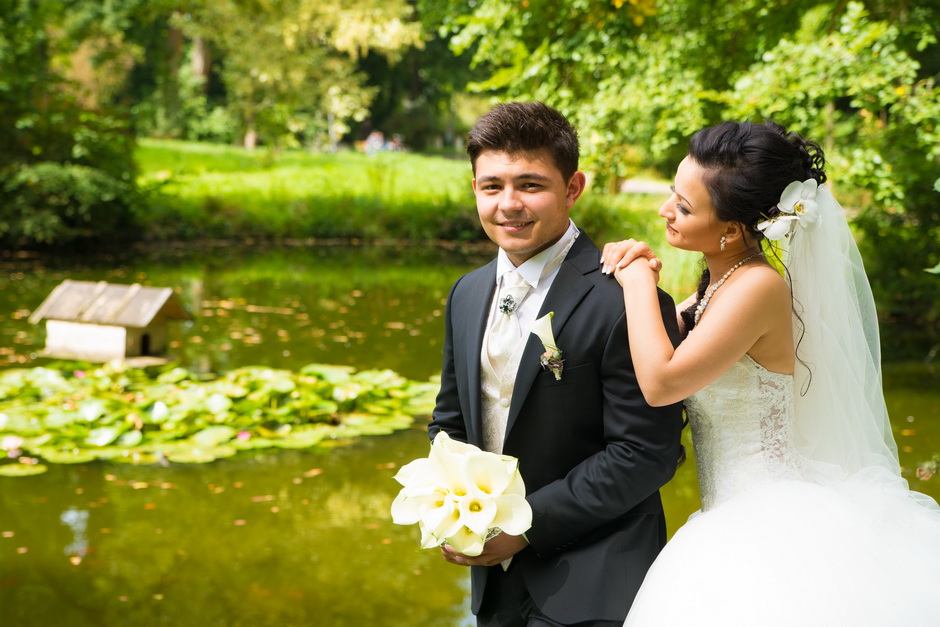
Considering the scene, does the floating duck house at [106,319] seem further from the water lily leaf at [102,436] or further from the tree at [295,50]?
the tree at [295,50]

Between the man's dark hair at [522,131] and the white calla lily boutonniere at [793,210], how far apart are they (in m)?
0.53

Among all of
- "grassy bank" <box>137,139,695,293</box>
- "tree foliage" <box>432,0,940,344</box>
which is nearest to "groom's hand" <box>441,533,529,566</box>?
"tree foliage" <box>432,0,940,344</box>

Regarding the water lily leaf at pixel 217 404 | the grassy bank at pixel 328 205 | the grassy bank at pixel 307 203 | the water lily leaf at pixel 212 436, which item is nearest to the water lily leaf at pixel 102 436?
the water lily leaf at pixel 212 436

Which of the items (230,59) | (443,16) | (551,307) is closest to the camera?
(551,307)

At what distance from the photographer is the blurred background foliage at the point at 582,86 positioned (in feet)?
28.4

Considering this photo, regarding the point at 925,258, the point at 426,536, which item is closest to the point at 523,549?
the point at 426,536

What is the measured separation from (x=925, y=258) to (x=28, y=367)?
10.0 m

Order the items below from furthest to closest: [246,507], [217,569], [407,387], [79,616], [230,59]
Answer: [230,59] < [407,387] < [246,507] < [217,569] < [79,616]

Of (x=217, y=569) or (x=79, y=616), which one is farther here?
(x=217, y=569)

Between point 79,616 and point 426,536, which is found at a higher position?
point 426,536

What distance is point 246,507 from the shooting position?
18.5 feet

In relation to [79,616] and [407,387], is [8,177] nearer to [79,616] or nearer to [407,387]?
[407,387]

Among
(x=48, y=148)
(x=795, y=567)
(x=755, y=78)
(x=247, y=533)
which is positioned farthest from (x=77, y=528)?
(x=48, y=148)

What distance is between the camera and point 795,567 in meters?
2.19
